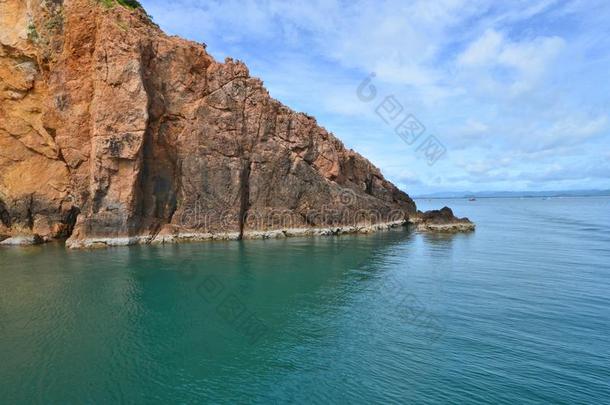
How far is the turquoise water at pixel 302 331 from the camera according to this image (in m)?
15.9

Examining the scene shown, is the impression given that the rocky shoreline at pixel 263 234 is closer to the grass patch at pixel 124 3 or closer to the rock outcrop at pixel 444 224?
the rock outcrop at pixel 444 224

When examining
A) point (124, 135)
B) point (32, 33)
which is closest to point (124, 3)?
point (32, 33)

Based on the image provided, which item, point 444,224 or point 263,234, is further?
point 444,224

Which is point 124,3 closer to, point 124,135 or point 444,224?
point 124,135

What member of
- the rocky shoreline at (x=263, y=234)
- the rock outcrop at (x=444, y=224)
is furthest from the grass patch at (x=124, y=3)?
the rock outcrop at (x=444, y=224)

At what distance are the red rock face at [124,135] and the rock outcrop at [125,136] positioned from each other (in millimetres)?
156

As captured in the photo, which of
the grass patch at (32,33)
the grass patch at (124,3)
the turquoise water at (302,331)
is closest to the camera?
the turquoise water at (302,331)

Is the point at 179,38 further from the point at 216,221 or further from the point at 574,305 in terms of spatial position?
the point at 574,305

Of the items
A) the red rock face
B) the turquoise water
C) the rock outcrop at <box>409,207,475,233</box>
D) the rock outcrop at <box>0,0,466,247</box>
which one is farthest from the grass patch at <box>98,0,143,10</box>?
the rock outcrop at <box>409,207,475,233</box>

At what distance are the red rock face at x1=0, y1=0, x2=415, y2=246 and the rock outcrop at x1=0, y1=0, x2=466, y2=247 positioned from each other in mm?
156

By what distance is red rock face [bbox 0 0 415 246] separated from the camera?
53312mm

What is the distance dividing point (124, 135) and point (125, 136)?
0.19 meters

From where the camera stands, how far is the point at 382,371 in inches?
682

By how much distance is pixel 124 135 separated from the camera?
52.9m
